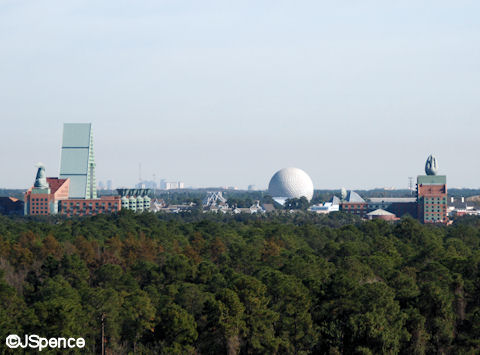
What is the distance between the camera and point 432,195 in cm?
18775

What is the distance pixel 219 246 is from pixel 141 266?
19.8 m

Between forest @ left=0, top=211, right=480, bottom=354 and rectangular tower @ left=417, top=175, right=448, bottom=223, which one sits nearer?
forest @ left=0, top=211, right=480, bottom=354

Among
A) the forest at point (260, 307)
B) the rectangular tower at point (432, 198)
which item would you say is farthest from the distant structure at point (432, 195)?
the forest at point (260, 307)

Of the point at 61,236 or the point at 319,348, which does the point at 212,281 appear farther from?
the point at 61,236

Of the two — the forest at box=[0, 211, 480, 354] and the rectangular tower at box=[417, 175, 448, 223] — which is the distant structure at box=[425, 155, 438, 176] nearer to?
the rectangular tower at box=[417, 175, 448, 223]

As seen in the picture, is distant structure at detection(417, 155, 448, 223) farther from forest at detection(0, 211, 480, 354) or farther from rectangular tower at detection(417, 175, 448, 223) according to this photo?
forest at detection(0, 211, 480, 354)

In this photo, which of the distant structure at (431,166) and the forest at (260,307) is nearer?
the forest at (260,307)

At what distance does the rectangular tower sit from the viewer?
187 meters

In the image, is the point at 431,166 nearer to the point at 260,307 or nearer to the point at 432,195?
the point at 432,195

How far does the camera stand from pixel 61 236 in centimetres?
10081

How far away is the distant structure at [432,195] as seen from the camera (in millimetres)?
187125

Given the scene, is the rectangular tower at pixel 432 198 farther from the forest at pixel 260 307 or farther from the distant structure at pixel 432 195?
the forest at pixel 260 307

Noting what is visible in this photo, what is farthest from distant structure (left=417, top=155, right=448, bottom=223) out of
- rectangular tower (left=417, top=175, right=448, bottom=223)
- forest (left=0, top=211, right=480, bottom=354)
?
forest (left=0, top=211, right=480, bottom=354)

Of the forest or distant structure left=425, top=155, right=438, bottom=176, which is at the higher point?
distant structure left=425, top=155, right=438, bottom=176
